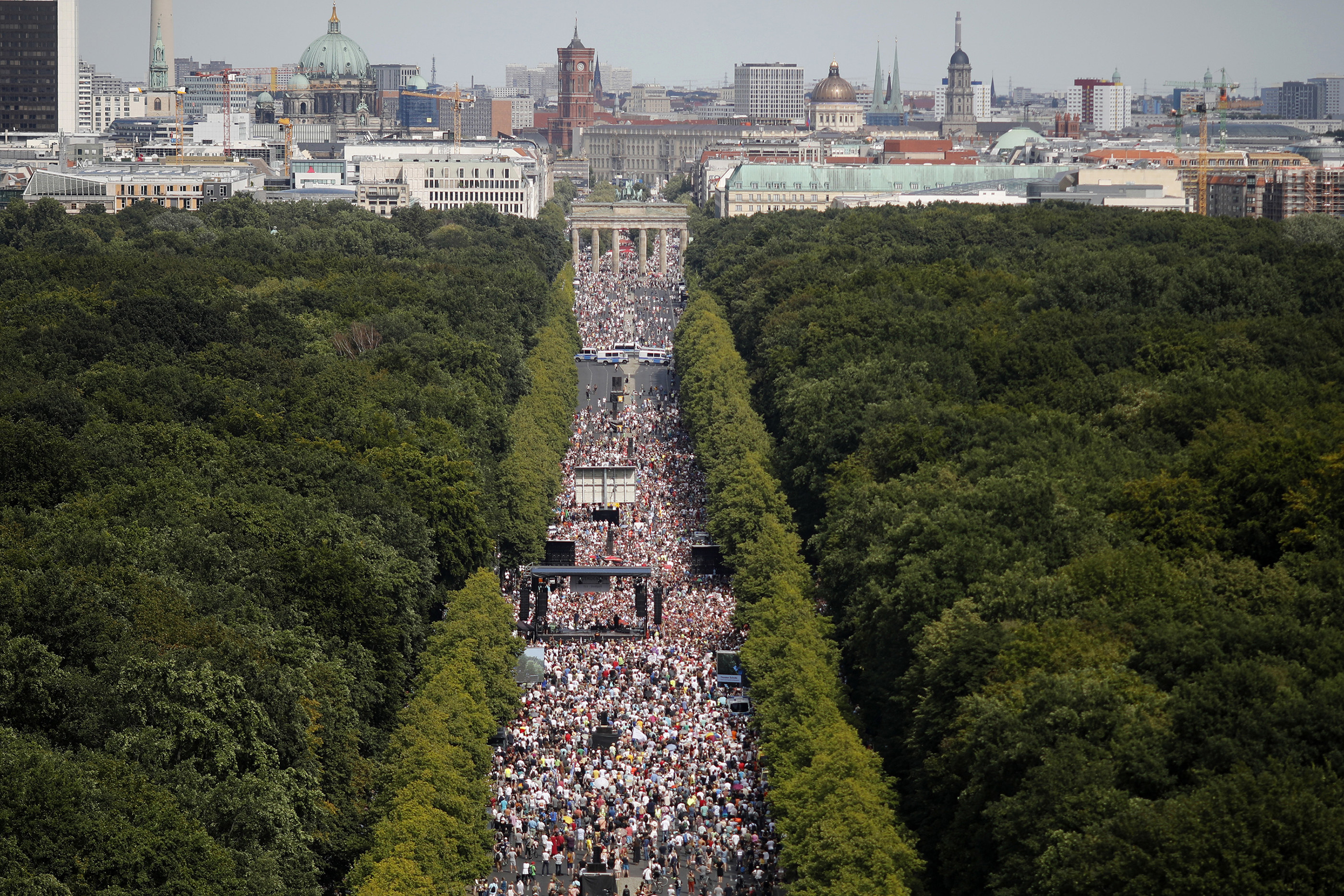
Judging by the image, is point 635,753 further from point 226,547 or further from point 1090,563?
point 1090,563

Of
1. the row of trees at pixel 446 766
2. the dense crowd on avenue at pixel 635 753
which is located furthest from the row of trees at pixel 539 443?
the row of trees at pixel 446 766

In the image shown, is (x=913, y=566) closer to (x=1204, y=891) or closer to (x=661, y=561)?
(x=1204, y=891)

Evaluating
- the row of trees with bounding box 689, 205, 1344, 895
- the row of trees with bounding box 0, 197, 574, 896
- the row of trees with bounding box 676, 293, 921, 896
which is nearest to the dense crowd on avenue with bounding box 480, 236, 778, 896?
the row of trees with bounding box 676, 293, 921, 896

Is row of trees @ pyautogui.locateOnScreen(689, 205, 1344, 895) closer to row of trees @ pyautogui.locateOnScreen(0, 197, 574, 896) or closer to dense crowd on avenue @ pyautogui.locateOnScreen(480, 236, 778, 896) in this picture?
dense crowd on avenue @ pyautogui.locateOnScreen(480, 236, 778, 896)

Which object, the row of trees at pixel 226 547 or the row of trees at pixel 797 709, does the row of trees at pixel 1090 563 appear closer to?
the row of trees at pixel 797 709

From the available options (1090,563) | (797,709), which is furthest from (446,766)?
(1090,563)

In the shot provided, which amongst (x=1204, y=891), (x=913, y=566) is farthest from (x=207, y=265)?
(x=1204, y=891)
